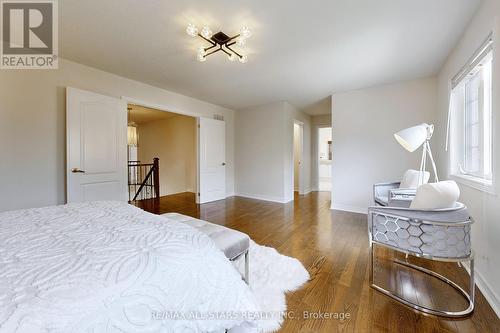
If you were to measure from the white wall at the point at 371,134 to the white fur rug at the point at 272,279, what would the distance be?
2.46 metres

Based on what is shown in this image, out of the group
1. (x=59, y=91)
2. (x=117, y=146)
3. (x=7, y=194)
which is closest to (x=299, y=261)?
(x=117, y=146)

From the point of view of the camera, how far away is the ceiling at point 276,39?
71.9 inches

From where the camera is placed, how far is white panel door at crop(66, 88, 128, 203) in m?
2.77

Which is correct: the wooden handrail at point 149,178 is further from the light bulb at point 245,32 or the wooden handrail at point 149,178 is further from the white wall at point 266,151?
the light bulb at point 245,32

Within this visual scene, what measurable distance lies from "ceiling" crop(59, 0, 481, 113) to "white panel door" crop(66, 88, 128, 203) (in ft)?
1.88

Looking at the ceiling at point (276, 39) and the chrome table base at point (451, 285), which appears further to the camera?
the ceiling at point (276, 39)

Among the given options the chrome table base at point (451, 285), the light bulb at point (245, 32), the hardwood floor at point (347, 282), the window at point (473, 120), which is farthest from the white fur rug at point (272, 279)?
the light bulb at point (245, 32)

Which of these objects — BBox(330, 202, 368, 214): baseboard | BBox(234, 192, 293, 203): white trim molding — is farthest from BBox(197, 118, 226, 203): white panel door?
BBox(330, 202, 368, 214): baseboard

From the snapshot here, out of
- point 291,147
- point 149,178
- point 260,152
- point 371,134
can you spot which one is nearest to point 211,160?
point 260,152

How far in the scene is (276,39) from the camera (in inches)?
90.4

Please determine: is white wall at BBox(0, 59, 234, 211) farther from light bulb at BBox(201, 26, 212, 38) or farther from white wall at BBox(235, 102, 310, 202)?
white wall at BBox(235, 102, 310, 202)

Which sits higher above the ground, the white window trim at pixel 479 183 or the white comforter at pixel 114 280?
the white window trim at pixel 479 183

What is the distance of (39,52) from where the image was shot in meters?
2.58

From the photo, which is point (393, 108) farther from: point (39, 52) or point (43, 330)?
point (39, 52)
